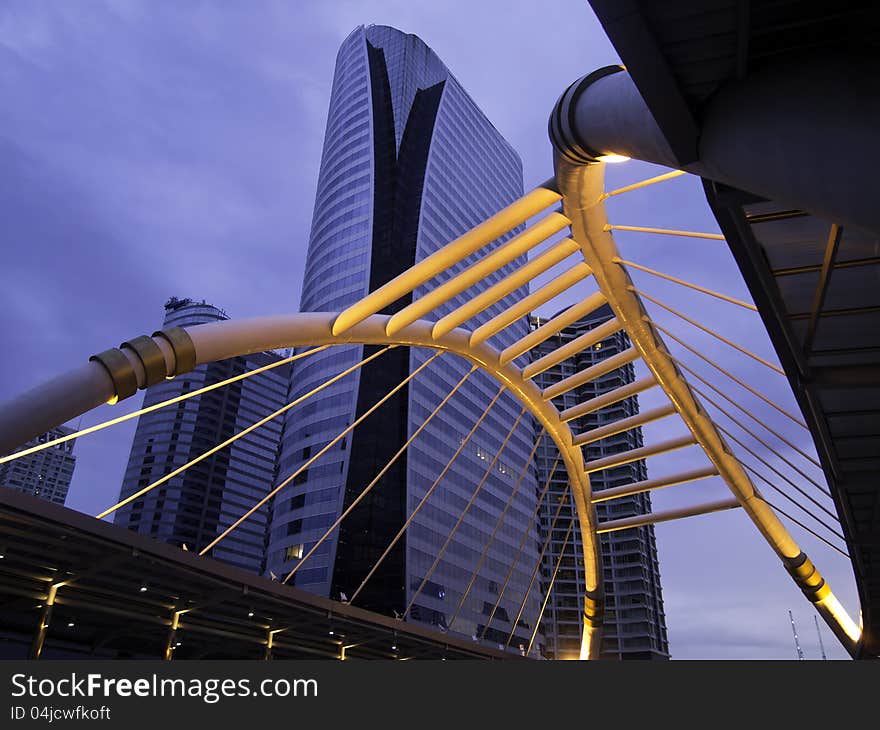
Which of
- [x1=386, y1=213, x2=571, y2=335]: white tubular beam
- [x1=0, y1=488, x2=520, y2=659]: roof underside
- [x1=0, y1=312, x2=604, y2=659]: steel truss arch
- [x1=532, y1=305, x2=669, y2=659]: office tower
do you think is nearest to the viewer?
[x1=0, y1=312, x2=604, y2=659]: steel truss arch

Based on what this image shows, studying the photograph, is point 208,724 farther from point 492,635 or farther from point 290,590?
point 492,635

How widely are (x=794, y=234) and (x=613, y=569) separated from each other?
114m

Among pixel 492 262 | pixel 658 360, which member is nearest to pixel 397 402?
pixel 658 360

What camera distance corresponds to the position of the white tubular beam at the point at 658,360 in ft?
50.1

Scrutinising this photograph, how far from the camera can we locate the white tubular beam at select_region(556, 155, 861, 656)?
15.3 m

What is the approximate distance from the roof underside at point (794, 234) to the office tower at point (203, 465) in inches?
5969

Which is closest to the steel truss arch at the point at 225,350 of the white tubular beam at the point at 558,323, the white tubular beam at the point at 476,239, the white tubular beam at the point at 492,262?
the white tubular beam at the point at 558,323

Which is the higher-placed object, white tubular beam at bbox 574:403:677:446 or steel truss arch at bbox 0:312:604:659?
white tubular beam at bbox 574:403:677:446

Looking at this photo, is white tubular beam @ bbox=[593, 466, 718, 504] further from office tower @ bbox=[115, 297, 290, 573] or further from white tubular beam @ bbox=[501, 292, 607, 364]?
office tower @ bbox=[115, 297, 290, 573]

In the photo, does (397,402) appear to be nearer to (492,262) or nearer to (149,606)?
(149,606)

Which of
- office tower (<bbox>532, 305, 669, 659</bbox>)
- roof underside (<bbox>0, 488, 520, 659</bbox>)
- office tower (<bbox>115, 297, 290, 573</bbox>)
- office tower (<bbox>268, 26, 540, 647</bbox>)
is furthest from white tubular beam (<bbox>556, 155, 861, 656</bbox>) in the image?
office tower (<bbox>115, 297, 290, 573</bbox>)

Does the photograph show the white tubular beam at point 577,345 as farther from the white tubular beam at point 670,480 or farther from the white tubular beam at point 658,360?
the white tubular beam at point 670,480

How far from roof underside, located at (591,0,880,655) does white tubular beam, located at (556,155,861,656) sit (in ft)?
15.7

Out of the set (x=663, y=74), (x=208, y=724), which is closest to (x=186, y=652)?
(x=208, y=724)
